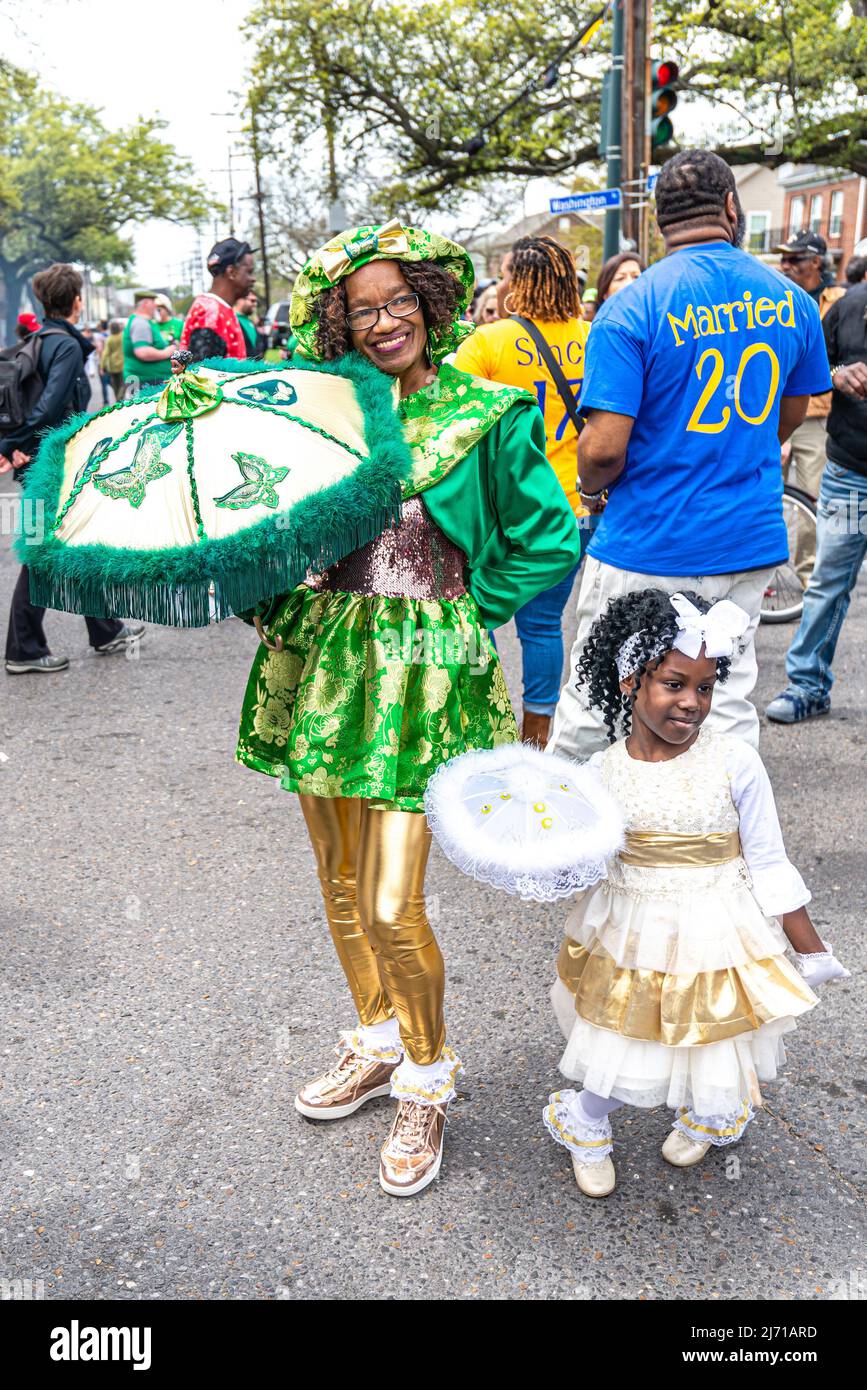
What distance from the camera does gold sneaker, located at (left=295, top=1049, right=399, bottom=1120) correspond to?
9.43 ft

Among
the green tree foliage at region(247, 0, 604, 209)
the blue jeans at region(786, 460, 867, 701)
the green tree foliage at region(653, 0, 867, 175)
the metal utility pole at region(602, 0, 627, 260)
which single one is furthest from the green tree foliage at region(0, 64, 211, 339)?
the blue jeans at region(786, 460, 867, 701)

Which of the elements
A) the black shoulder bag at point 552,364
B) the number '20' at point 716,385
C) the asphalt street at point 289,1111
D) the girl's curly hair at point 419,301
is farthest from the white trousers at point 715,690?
the black shoulder bag at point 552,364

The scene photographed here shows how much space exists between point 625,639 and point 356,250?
37.0 inches

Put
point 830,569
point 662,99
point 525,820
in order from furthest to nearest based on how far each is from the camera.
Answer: point 662,99 < point 830,569 < point 525,820

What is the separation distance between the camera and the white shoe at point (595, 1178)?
2.59 m

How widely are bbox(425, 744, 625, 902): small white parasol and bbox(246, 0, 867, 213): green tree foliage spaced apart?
20022mm

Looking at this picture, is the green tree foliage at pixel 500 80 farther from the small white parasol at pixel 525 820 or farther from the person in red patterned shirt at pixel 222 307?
the small white parasol at pixel 525 820

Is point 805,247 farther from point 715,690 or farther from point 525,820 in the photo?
point 525,820

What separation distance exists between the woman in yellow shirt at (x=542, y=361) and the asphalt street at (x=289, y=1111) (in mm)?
991

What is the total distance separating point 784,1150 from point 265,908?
1.82m

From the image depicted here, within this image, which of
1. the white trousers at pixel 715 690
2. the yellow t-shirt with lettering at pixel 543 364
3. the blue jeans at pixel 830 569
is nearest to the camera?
the white trousers at pixel 715 690

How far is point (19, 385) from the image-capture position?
6.49m

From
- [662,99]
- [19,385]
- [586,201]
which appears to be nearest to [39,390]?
[19,385]

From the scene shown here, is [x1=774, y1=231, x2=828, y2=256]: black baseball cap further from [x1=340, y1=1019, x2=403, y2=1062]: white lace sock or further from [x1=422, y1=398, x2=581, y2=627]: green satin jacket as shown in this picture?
[x1=340, y1=1019, x2=403, y2=1062]: white lace sock
